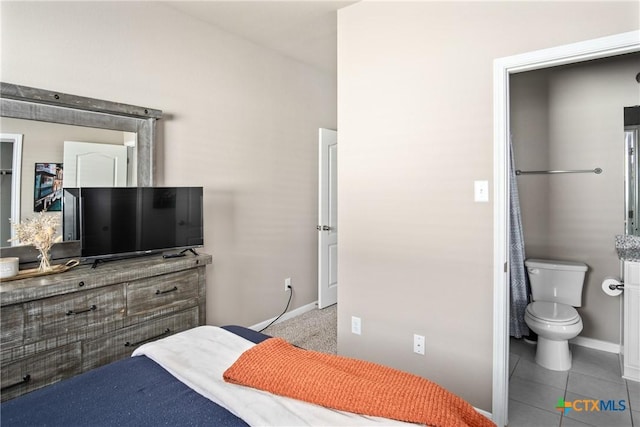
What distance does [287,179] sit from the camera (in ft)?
12.1

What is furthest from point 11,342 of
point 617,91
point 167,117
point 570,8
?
point 617,91

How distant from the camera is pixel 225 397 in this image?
1117 mm

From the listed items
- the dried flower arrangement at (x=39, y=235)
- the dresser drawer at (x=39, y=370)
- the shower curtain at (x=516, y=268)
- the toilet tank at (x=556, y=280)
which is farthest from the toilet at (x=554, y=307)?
the dried flower arrangement at (x=39, y=235)

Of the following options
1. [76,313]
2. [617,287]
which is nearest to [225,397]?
[76,313]

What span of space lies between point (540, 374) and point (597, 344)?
839mm

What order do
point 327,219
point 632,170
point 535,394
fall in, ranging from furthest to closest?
point 327,219
point 632,170
point 535,394

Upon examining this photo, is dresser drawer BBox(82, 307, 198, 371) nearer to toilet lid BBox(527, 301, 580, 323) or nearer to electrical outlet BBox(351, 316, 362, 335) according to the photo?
electrical outlet BBox(351, 316, 362, 335)

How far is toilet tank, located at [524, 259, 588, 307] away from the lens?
296 cm

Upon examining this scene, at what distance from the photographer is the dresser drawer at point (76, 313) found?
1676 millimetres

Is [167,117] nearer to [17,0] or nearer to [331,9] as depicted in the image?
[17,0]

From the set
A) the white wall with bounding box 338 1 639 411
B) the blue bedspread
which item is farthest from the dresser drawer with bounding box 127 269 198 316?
the white wall with bounding box 338 1 639 411

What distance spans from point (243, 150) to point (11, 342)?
2123 mm

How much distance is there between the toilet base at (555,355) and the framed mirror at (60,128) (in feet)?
10.4

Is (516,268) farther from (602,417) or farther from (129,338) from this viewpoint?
(129,338)
